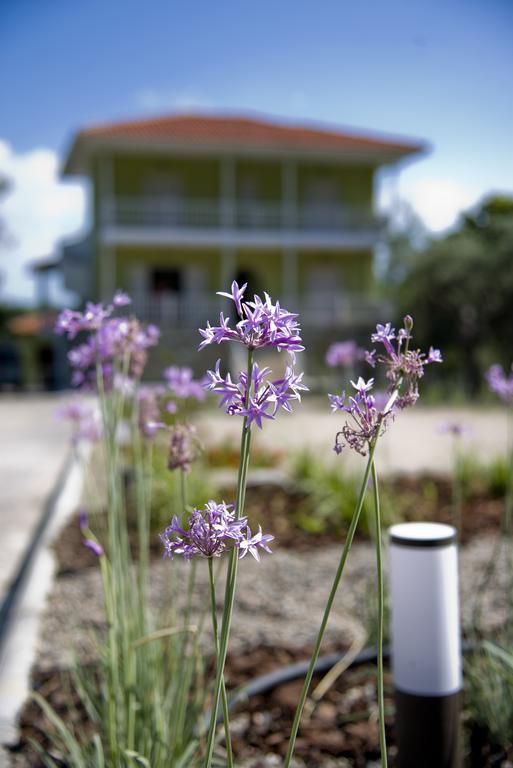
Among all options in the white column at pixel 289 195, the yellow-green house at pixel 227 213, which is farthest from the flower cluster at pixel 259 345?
the white column at pixel 289 195

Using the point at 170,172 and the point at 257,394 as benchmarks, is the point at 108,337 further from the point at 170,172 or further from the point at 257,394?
the point at 170,172

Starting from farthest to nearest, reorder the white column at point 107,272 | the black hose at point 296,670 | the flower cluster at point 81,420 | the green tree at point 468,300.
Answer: the white column at point 107,272, the green tree at point 468,300, the black hose at point 296,670, the flower cluster at point 81,420

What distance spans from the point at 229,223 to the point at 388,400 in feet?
70.5

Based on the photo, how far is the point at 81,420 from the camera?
241 cm

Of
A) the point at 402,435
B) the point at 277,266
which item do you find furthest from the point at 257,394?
the point at 277,266

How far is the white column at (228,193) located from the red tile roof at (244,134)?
2.96ft

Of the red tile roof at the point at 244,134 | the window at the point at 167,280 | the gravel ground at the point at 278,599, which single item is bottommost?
the gravel ground at the point at 278,599

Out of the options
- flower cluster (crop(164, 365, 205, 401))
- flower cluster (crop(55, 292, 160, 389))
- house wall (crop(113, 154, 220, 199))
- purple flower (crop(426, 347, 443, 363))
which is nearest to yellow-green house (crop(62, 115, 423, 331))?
house wall (crop(113, 154, 220, 199))

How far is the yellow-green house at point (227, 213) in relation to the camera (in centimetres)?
→ 2141

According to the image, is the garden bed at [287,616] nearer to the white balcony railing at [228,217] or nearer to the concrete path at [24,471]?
the concrete path at [24,471]

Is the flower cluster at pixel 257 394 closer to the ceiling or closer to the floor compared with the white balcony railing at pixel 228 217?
closer to the floor

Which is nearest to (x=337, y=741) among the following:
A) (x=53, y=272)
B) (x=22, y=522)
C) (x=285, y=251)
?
(x=22, y=522)

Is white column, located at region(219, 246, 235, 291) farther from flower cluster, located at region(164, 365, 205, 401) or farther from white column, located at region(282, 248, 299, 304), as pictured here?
flower cluster, located at region(164, 365, 205, 401)

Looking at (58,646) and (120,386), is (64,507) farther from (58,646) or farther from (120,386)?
(120,386)
